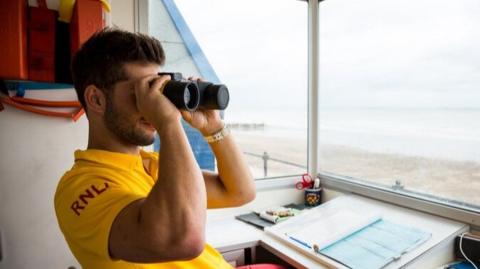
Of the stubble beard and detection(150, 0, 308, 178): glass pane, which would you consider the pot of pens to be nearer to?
detection(150, 0, 308, 178): glass pane

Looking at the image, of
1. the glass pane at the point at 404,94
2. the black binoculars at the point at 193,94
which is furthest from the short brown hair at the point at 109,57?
the glass pane at the point at 404,94

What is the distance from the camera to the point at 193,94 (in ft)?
2.85

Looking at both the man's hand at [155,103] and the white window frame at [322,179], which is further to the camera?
the white window frame at [322,179]

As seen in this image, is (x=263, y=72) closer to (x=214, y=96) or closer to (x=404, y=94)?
(x=404, y=94)

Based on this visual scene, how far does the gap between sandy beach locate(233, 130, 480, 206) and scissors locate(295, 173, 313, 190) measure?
0.07 meters

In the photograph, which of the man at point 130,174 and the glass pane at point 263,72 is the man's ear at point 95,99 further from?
the glass pane at point 263,72

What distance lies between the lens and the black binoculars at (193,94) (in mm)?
815

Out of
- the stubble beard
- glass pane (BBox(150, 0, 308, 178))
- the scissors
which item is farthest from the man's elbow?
the scissors

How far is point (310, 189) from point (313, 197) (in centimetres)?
6

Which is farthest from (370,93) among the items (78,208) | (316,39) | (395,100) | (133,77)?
(78,208)

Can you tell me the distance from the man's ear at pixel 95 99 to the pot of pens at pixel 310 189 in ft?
5.29

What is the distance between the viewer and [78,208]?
2.62ft

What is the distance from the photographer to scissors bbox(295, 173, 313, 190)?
91.7 inches

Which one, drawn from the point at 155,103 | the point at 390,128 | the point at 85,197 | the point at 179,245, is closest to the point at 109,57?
the point at 155,103
